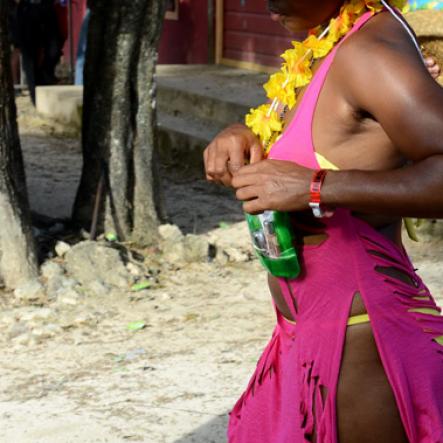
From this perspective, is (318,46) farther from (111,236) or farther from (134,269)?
(111,236)

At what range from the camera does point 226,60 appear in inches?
546

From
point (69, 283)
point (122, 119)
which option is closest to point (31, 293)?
point (69, 283)

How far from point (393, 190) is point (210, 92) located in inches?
371

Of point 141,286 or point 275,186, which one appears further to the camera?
point 141,286

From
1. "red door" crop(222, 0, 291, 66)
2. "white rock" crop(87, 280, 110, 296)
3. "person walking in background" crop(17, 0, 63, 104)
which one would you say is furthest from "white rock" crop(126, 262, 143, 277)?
Result: "person walking in background" crop(17, 0, 63, 104)

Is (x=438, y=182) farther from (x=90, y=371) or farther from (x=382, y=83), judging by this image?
(x=90, y=371)

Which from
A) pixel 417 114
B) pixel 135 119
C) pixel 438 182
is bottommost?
pixel 135 119

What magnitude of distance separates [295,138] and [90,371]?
3.04m

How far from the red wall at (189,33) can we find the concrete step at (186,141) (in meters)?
3.62

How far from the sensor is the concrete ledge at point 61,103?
11.9m

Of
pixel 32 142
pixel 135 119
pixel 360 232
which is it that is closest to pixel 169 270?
pixel 135 119

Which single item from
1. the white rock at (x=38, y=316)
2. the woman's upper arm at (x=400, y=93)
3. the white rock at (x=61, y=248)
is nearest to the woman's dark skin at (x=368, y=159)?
the woman's upper arm at (x=400, y=93)

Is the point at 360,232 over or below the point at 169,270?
over

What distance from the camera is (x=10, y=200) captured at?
5.99m
